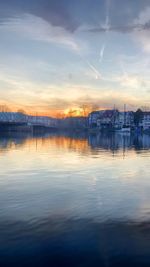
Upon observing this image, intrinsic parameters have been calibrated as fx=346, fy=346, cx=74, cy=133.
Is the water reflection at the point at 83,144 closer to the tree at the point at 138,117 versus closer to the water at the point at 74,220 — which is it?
the water at the point at 74,220

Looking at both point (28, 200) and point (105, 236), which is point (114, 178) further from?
point (105, 236)

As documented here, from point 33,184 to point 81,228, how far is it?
8.47 metres

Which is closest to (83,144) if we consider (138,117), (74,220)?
(74,220)

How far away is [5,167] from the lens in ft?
89.3

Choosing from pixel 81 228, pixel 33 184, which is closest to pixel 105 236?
pixel 81 228

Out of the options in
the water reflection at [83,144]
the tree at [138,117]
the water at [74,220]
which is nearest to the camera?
the water at [74,220]

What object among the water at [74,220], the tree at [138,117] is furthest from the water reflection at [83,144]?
the tree at [138,117]

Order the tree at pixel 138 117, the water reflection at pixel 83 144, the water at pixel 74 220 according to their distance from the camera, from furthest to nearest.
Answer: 1. the tree at pixel 138 117
2. the water reflection at pixel 83 144
3. the water at pixel 74 220

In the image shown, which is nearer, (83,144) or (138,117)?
(83,144)

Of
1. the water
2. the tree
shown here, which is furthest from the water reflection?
the tree

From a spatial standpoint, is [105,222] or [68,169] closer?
[105,222]

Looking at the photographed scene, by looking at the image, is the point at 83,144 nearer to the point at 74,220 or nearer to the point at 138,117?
the point at 74,220

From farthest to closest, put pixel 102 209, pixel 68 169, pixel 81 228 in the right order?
pixel 68 169 < pixel 102 209 < pixel 81 228

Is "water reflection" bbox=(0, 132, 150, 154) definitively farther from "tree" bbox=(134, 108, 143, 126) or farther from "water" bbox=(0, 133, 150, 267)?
"tree" bbox=(134, 108, 143, 126)
